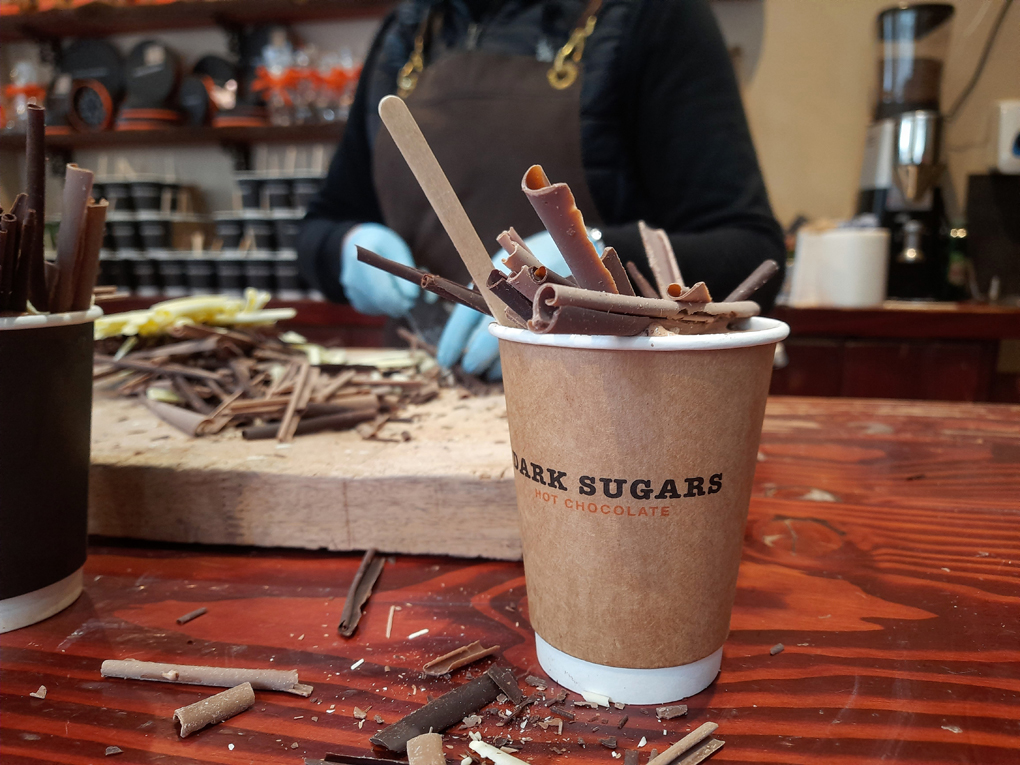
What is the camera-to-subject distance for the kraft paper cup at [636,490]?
0.34 meters

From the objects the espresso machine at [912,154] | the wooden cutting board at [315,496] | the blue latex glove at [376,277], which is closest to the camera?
the wooden cutting board at [315,496]

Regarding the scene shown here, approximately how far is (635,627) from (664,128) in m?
0.95

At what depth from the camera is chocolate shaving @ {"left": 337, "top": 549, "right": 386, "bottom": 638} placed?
46 cm

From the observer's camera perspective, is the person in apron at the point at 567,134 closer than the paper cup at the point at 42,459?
No

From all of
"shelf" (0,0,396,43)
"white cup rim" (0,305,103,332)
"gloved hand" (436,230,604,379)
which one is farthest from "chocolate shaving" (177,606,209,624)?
Result: "shelf" (0,0,396,43)

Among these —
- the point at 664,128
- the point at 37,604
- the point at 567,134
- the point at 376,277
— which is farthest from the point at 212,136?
the point at 37,604

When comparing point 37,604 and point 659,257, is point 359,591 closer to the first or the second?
point 37,604

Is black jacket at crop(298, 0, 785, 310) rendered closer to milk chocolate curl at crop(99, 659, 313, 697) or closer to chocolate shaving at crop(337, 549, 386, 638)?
chocolate shaving at crop(337, 549, 386, 638)

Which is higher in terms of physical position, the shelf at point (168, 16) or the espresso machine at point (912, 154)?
the shelf at point (168, 16)

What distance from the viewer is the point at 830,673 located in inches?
15.7

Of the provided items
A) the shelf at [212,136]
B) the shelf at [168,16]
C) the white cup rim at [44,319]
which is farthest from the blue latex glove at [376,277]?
the shelf at [168,16]

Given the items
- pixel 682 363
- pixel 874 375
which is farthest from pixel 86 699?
pixel 874 375

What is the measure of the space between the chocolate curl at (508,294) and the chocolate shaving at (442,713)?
0.72ft

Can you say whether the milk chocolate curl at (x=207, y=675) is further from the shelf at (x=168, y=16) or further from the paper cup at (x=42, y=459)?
the shelf at (x=168, y=16)
